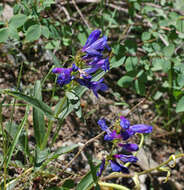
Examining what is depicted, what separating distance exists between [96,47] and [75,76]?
A: 28 cm

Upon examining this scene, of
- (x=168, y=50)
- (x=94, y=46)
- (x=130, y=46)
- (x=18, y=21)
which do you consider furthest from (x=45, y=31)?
(x=168, y=50)

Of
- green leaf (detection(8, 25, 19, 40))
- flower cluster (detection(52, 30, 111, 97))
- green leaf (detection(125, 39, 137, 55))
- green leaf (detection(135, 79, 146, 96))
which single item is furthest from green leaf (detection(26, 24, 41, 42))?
green leaf (detection(135, 79, 146, 96))

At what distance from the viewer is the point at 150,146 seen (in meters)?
3.61

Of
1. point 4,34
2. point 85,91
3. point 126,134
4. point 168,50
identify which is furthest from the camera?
point 85,91

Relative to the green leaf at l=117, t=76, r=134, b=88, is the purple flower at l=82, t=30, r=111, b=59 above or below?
above

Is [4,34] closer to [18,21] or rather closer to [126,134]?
[18,21]

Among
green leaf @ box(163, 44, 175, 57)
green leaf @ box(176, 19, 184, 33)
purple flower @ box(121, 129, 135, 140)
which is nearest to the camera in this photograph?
purple flower @ box(121, 129, 135, 140)

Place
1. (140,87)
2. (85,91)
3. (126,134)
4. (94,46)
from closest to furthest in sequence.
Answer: (126,134), (94,46), (140,87), (85,91)

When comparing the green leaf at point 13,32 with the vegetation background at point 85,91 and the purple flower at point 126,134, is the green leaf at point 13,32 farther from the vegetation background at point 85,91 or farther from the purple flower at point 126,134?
the purple flower at point 126,134

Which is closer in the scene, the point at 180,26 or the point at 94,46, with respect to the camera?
the point at 94,46

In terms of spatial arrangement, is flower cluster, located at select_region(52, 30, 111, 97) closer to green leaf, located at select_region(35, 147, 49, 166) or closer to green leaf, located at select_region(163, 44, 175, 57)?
green leaf, located at select_region(35, 147, 49, 166)

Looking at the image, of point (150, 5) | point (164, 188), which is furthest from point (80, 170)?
point (150, 5)

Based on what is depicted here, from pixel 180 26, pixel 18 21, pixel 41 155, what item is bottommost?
pixel 41 155

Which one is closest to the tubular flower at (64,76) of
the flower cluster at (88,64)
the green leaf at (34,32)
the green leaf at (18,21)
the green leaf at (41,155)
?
the flower cluster at (88,64)
